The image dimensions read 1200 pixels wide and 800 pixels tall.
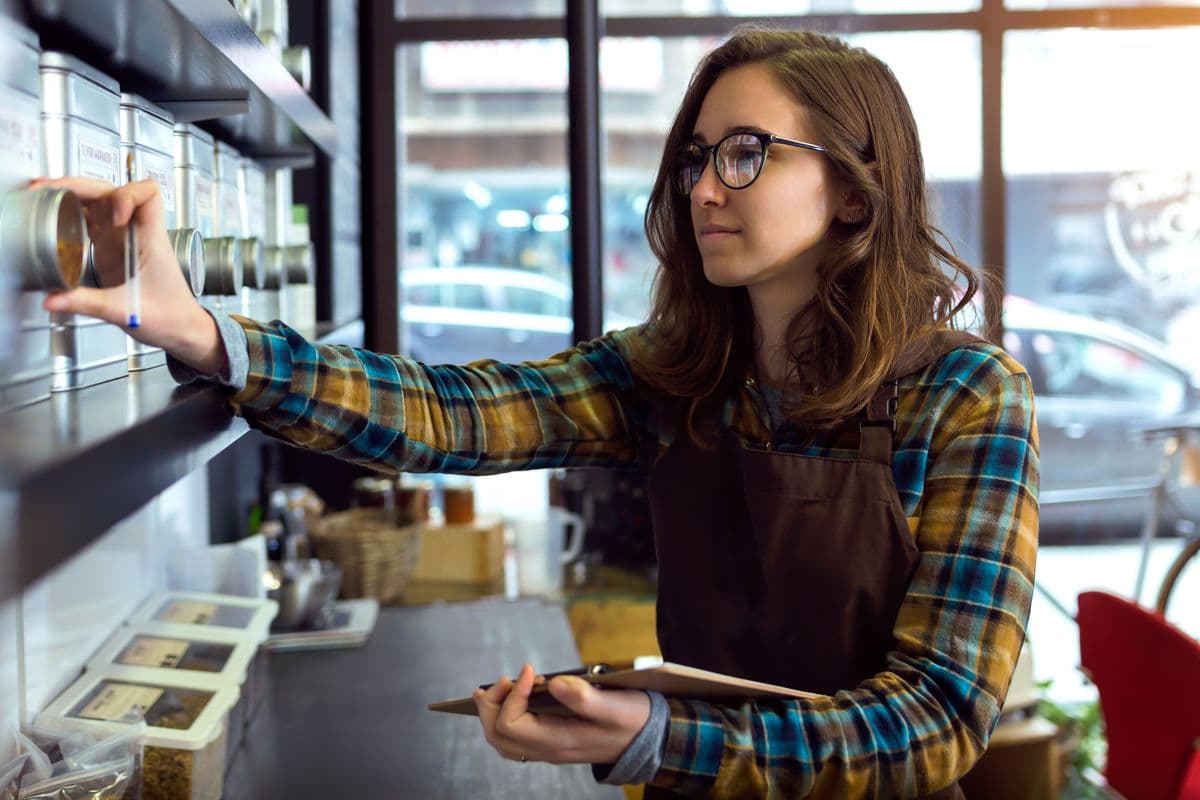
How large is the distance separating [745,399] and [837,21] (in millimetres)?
2773

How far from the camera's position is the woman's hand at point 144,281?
0.72 metres

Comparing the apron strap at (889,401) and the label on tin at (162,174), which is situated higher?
the label on tin at (162,174)

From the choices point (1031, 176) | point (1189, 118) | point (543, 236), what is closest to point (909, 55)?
point (1031, 176)

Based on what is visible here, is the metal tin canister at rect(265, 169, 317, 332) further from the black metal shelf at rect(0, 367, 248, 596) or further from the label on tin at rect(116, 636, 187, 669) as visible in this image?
the black metal shelf at rect(0, 367, 248, 596)

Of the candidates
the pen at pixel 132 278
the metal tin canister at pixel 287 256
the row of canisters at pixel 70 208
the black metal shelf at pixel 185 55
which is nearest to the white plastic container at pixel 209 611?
the metal tin canister at pixel 287 256

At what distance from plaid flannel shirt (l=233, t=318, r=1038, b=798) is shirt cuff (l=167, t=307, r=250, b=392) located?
0.19 ft

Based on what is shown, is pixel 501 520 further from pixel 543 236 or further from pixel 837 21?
pixel 837 21

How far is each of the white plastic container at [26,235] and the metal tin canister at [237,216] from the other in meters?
0.44

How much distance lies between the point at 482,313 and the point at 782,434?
9.20 ft

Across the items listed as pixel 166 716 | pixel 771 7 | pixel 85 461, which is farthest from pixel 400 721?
pixel 771 7

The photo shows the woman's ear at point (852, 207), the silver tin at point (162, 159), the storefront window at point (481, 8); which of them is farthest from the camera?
the storefront window at point (481, 8)

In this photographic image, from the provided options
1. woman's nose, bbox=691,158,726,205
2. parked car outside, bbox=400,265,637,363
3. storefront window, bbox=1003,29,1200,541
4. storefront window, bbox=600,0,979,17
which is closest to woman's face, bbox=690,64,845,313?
woman's nose, bbox=691,158,726,205

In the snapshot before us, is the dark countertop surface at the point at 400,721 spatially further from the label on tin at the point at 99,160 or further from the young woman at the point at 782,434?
the label on tin at the point at 99,160

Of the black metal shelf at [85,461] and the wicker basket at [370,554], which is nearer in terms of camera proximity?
the black metal shelf at [85,461]
